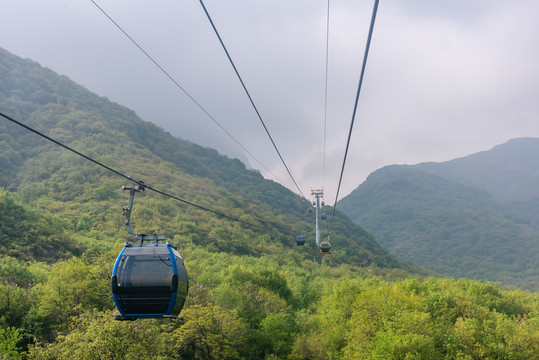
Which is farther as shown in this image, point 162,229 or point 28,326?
point 162,229

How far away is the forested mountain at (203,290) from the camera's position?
106ft

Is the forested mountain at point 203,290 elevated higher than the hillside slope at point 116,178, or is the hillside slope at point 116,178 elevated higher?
the hillside slope at point 116,178

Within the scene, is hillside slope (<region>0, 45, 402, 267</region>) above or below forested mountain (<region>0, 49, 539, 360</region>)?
above

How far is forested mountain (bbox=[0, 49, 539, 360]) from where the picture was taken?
32.3 m

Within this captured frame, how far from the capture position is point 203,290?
40.3 meters

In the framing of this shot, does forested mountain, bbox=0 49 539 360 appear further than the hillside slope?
No

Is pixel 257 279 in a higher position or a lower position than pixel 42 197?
lower

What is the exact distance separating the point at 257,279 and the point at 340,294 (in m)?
12.1

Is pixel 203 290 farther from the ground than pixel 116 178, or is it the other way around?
pixel 116 178

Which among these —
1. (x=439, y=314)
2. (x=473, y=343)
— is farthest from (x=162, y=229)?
(x=473, y=343)

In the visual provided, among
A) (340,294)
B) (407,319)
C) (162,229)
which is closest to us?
(407,319)

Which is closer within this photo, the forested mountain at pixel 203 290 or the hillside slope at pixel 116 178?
the forested mountain at pixel 203 290

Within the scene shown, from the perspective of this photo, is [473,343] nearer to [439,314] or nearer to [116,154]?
[439,314]

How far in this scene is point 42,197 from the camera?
97.1m
